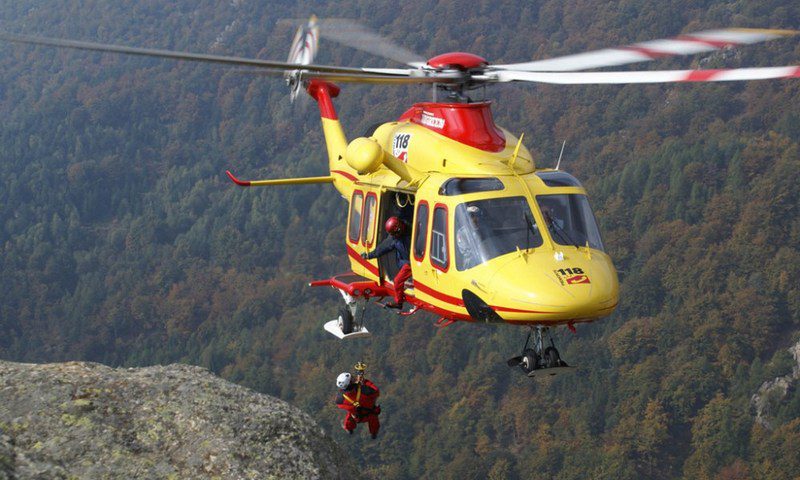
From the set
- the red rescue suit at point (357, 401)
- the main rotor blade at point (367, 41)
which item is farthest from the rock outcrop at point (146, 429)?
the main rotor blade at point (367, 41)

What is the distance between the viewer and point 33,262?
18775cm

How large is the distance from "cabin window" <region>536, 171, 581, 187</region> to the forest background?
56.6m

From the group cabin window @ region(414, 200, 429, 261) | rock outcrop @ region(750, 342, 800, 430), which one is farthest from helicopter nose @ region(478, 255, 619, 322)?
rock outcrop @ region(750, 342, 800, 430)

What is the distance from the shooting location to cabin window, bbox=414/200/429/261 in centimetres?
1717

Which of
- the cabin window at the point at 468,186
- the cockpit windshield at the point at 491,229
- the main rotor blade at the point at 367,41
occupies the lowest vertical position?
the cockpit windshield at the point at 491,229

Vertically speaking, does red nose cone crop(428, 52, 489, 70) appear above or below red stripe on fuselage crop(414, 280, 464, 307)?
above

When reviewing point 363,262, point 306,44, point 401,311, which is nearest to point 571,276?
point 401,311

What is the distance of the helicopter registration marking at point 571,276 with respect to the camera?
49.7 feet

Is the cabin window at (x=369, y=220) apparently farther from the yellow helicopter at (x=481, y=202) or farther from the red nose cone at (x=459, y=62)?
the red nose cone at (x=459, y=62)

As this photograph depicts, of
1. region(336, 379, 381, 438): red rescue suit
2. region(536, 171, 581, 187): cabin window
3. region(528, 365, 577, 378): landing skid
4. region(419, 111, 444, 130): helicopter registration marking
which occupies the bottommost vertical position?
region(336, 379, 381, 438): red rescue suit

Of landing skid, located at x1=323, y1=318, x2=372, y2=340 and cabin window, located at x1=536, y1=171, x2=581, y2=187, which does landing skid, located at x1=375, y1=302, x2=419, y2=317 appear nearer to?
landing skid, located at x1=323, y1=318, x2=372, y2=340

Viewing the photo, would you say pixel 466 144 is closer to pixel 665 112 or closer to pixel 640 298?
pixel 640 298

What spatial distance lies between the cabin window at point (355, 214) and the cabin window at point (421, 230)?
264cm

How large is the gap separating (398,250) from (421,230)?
1559mm
